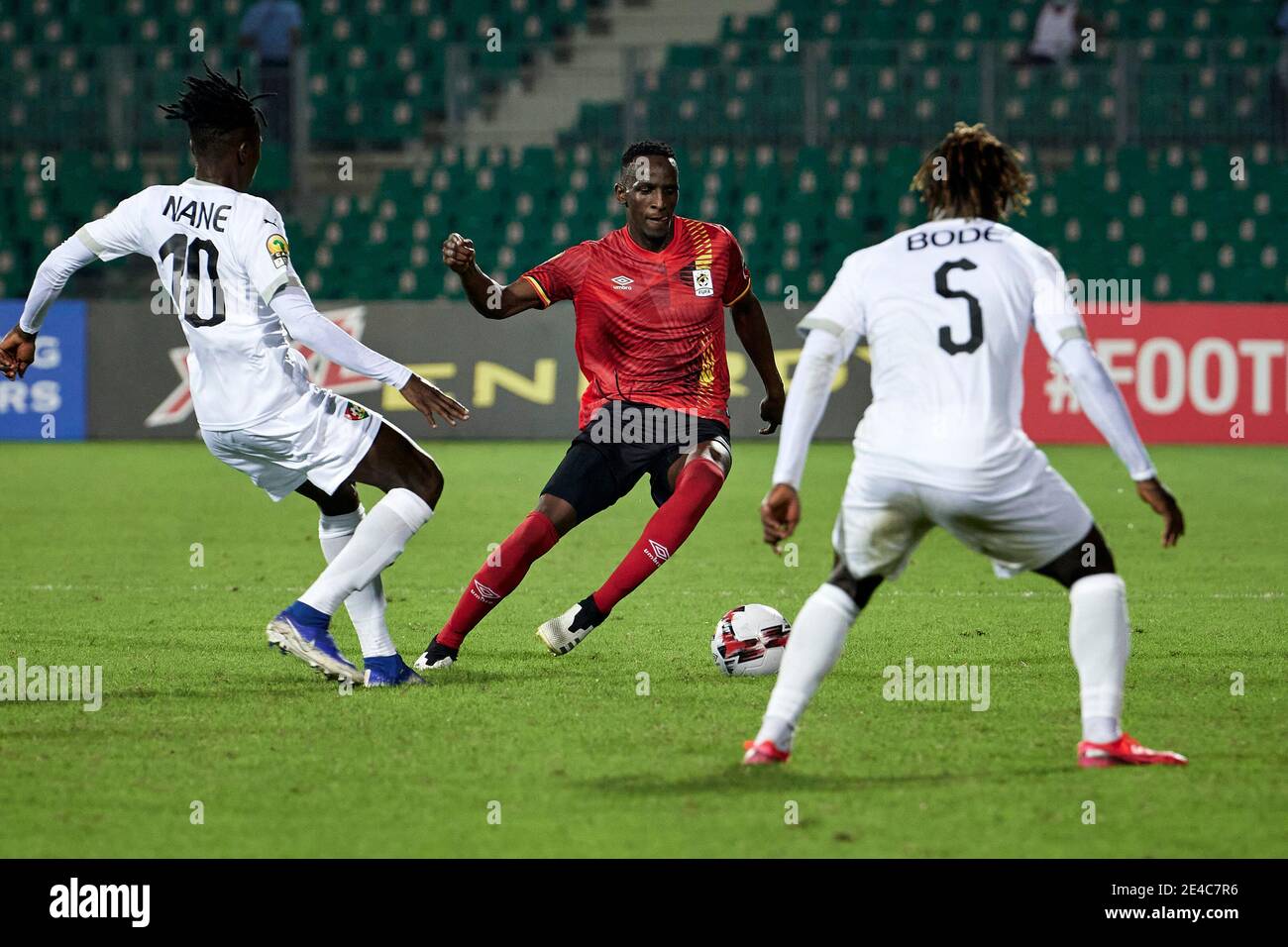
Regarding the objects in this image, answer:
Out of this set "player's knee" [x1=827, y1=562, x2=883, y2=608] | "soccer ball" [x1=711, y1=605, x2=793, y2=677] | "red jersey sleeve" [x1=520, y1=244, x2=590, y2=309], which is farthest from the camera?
"red jersey sleeve" [x1=520, y1=244, x2=590, y2=309]

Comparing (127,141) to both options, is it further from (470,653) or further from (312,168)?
(470,653)

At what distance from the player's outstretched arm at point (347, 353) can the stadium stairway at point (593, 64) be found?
45.7 feet

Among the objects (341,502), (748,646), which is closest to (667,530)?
(748,646)

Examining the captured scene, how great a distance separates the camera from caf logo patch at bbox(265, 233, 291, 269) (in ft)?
18.6

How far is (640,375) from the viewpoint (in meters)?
6.85

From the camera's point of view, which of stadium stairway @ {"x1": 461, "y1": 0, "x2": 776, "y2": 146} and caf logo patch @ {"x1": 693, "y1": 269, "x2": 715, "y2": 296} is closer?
caf logo patch @ {"x1": 693, "y1": 269, "x2": 715, "y2": 296}

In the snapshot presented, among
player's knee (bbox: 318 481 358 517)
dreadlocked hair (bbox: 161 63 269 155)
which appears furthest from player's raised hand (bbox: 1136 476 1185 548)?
dreadlocked hair (bbox: 161 63 269 155)

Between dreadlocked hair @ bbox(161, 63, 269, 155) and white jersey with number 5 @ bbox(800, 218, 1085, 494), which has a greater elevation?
dreadlocked hair @ bbox(161, 63, 269, 155)

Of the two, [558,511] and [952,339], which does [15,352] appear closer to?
[558,511]

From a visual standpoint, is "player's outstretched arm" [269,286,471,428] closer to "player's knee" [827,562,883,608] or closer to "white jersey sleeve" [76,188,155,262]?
"white jersey sleeve" [76,188,155,262]

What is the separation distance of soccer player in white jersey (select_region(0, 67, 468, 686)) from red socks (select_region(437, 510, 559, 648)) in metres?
0.39

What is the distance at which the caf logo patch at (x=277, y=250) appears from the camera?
5672mm

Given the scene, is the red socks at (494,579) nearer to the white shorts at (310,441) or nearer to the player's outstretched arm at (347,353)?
the white shorts at (310,441)

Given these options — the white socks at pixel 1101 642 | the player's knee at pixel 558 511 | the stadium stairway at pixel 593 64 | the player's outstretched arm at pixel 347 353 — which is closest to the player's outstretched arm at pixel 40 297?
the player's outstretched arm at pixel 347 353
